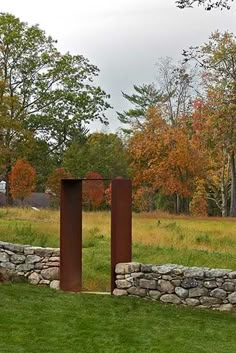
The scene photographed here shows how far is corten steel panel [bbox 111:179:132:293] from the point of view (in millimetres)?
10797

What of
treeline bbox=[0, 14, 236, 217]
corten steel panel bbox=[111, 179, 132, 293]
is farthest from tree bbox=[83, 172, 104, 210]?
corten steel panel bbox=[111, 179, 132, 293]

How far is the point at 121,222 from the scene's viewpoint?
35.7 ft

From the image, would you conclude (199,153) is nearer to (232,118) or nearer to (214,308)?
(232,118)

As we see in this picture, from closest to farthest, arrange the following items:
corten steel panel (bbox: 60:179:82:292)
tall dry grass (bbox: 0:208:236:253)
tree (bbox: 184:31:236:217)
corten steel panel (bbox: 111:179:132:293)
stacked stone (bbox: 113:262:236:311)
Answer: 1. stacked stone (bbox: 113:262:236:311)
2. corten steel panel (bbox: 111:179:132:293)
3. corten steel panel (bbox: 60:179:82:292)
4. tall dry grass (bbox: 0:208:236:253)
5. tree (bbox: 184:31:236:217)

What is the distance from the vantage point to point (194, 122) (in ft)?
130

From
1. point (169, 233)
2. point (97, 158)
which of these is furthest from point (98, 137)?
point (169, 233)

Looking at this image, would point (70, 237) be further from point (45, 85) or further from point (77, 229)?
point (45, 85)

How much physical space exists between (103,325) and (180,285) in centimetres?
228

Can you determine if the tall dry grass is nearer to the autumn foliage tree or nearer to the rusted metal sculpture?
the rusted metal sculpture

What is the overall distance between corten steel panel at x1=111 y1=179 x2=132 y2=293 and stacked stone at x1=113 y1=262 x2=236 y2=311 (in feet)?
0.88

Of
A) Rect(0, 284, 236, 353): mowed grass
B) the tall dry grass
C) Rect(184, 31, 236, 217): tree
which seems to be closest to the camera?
Rect(0, 284, 236, 353): mowed grass

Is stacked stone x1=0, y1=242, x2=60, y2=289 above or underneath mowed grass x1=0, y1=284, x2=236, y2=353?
above

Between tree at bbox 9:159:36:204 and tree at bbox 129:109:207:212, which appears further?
tree at bbox 129:109:207:212

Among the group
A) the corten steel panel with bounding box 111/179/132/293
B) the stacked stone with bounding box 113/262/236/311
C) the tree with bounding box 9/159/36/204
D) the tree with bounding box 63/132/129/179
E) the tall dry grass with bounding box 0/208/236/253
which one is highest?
the tree with bounding box 63/132/129/179
